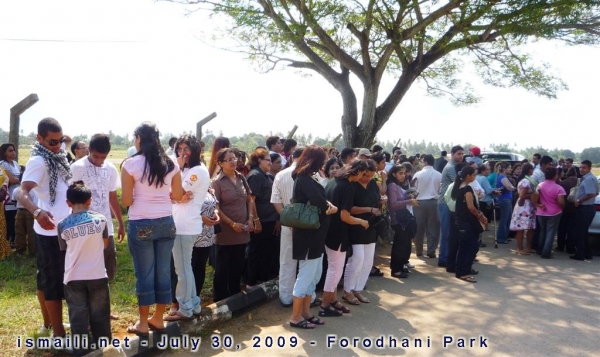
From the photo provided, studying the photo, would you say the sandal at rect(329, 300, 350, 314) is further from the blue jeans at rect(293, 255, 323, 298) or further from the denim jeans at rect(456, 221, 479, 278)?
the denim jeans at rect(456, 221, 479, 278)

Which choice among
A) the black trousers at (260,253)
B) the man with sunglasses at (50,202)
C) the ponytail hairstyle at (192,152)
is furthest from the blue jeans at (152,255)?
the black trousers at (260,253)

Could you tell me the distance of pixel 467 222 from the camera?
7355mm

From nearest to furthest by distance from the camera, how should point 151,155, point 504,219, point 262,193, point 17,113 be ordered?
1. point 151,155
2. point 262,193
3. point 17,113
4. point 504,219

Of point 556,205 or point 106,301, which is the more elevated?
point 556,205

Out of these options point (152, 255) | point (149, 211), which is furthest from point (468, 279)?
point (149, 211)

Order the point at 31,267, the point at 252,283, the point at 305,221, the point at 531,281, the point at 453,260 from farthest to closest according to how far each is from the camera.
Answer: the point at 453,260 → the point at 531,281 → the point at 31,267 → the point at 252,283 → the point at 305,221

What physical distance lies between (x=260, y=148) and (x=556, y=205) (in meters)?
5.97

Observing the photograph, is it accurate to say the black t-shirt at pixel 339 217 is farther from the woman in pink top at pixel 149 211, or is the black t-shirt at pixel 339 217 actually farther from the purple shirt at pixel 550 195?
the purple shirt at pixel 550 195

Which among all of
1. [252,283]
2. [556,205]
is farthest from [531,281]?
[252,283]

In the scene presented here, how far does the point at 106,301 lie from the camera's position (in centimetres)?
405

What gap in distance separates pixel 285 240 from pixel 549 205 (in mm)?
5836

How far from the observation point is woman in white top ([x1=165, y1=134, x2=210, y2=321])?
4.72 metres

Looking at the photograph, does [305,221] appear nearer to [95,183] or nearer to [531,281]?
[95,183]

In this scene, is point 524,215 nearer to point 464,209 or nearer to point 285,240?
point 464,209
